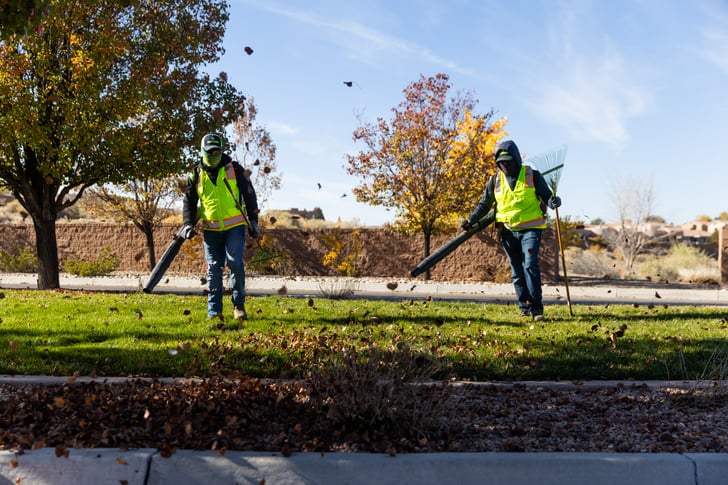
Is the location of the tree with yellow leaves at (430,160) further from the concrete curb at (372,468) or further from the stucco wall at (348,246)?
the concrete curb at (372,468)

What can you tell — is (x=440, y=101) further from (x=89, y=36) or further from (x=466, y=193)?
(x=89, y=36)

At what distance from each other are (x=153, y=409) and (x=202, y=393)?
34 cm

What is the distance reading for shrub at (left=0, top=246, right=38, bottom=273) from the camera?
23344 millimetres

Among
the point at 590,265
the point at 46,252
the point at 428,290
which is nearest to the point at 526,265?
the point at 428,290

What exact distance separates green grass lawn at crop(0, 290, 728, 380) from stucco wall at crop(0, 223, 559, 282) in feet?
33.3

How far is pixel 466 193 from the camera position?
18.7 m

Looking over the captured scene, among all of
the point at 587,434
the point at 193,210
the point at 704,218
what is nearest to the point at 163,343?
the point at 193,210

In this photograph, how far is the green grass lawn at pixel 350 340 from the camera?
6.02 m

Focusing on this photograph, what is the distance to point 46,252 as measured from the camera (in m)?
15.2

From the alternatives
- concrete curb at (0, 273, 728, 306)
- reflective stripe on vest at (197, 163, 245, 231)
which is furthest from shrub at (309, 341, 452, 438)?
concrete curb at (0, 273, 728, 306)

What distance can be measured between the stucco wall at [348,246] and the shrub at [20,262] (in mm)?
1173

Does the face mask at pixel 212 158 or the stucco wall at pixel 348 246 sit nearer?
the face mask at pixel 212 158

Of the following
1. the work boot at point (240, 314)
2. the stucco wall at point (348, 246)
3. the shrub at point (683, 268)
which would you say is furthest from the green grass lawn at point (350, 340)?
the shrub at point (683, 268)

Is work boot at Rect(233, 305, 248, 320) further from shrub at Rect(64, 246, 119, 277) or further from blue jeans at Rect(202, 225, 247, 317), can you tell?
shrub at Rect(64, 246, 119, 277)
